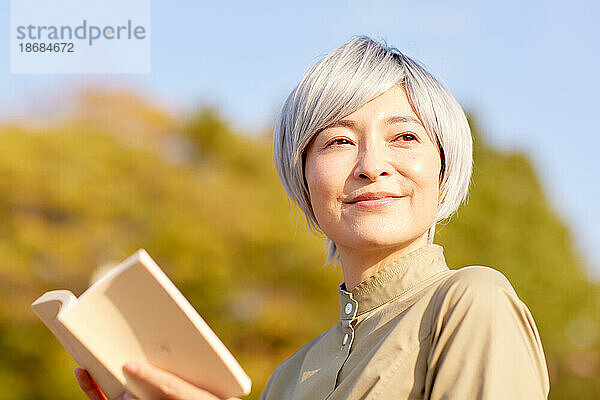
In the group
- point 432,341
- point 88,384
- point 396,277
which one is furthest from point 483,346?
point 88,384

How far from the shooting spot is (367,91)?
1.51 meters

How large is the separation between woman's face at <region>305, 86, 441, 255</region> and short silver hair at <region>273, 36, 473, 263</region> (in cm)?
3

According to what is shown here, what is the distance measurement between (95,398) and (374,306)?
24.3 inches

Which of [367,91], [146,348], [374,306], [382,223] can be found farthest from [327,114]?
[146,348]

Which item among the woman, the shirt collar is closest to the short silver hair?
the woman

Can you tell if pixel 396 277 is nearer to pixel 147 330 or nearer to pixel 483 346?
pixel 483 346

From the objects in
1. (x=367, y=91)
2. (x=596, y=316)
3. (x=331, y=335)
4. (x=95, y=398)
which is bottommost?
(x=596, y=316)

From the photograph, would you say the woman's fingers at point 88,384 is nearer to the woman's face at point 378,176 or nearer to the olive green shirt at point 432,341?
the olive green shirt at point 432,341

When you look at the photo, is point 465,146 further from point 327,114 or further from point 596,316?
point 596,316

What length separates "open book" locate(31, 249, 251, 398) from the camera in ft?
3.73

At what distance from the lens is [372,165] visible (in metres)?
1.46

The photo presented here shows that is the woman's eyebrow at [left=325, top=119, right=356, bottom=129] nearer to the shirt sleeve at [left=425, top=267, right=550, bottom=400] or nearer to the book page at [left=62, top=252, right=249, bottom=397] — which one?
the shirt sleeve at [left=425, top=267, right=550, bottom=400]

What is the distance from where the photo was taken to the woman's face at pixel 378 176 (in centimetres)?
148

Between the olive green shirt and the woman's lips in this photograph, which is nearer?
the olive green shirt
